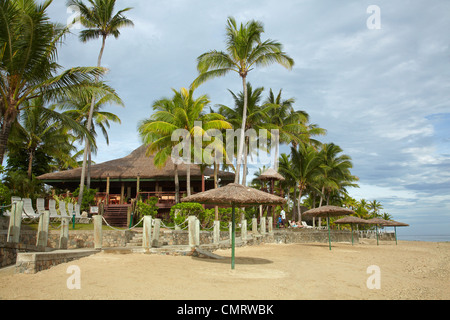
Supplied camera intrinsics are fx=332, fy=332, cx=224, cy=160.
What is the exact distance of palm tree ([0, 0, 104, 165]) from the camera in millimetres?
11570

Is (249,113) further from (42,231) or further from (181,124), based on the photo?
(42,231)

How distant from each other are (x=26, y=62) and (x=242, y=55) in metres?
12.7

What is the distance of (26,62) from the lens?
38.6 ft

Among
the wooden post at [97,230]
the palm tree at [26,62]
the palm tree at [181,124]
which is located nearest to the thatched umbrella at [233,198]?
the wooden post at [97,230]

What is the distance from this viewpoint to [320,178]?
3244 cm

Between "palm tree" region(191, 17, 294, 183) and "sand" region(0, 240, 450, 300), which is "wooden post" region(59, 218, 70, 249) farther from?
"palm tree" region(191, 17, 294, 183)

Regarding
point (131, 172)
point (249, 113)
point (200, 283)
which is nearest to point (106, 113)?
point (131, 172)

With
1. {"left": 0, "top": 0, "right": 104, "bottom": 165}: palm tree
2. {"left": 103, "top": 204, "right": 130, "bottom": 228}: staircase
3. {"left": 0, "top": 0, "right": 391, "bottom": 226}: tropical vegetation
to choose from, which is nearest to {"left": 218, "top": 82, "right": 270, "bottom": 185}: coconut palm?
{"left": 0, "top": 0, "right": 391, "bottom": 226}: tropical vegetation
